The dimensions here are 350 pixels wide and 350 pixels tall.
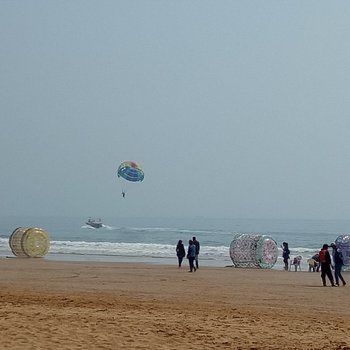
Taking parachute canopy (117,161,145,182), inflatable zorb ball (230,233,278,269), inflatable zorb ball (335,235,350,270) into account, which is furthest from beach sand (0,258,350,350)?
parachute canopy (117,161,145,182)

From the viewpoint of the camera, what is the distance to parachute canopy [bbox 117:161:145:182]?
1487 inches

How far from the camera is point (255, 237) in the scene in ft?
112

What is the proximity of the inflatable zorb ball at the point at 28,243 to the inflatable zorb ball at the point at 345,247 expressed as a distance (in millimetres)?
17636

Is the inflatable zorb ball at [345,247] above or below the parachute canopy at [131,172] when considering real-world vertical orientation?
below

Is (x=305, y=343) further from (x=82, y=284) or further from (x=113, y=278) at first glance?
(x=113, y=278)

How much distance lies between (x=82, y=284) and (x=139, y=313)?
789cm

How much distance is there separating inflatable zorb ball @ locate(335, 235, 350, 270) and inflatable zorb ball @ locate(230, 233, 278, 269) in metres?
3.82

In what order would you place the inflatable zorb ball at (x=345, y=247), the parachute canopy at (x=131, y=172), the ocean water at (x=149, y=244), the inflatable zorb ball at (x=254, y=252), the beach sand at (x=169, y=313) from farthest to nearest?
the ocean water at (x=149, y=244), the parachute canopy at (x=131, y=172), the inflatable zorb ball at (x=254, y=252), the inflatable zorb ball at (x=345, y=247), the beach sand at (x=169, y=313)

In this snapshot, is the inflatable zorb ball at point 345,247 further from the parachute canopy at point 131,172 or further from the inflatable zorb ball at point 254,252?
the parachute canopy at point 131,172

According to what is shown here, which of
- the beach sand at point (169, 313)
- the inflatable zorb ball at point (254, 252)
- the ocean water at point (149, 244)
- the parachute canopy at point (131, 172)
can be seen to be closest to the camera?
the beach sand at point (169, 313)

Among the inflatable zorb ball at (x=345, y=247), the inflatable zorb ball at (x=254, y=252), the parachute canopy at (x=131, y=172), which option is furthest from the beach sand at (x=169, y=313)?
the parachute canopy at (x=131, y=172)

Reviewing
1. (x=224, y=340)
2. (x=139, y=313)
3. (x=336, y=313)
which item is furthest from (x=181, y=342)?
(x=336, y=313)

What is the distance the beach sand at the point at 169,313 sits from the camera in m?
11.3

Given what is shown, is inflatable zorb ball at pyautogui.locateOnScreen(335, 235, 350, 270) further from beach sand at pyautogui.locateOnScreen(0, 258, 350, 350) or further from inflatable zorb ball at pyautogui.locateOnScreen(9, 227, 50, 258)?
inflatable zorb ball at pyautogui.locateOnScreen(9, 227, 50, 258)
